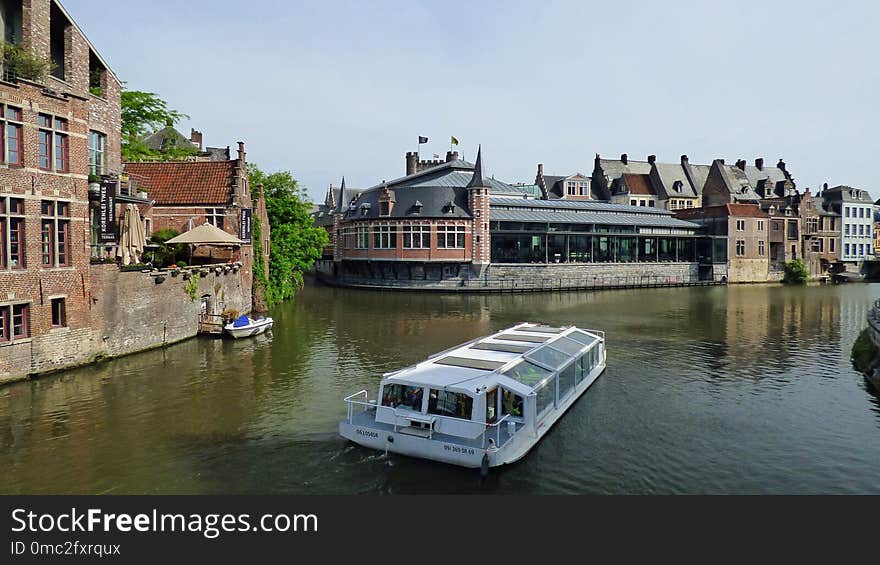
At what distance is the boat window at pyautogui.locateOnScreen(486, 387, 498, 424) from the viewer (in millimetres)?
14727

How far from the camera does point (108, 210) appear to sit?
86.4 feet

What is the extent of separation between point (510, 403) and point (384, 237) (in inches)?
1971

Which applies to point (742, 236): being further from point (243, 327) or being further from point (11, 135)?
point (11, 135)

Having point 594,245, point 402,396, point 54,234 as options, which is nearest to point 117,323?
point 54,234

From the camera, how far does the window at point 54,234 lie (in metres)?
21.7

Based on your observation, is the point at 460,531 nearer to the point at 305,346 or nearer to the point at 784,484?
the point at 784,484

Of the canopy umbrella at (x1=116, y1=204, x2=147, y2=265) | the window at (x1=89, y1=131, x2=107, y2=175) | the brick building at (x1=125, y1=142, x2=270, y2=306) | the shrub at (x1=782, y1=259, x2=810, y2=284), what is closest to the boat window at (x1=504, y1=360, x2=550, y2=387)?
the canopy umbrella at (x1=116, y1=204, x2=147, y2=265)

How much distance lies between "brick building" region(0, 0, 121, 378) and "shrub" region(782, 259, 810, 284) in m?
80.9

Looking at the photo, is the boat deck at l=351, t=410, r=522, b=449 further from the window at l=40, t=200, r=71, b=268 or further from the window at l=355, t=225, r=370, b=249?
the window at l=355, t=225, r=370, b=249

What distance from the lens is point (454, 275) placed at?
63.0 meters

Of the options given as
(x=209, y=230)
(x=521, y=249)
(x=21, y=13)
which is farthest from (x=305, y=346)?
(x=521, y=249)

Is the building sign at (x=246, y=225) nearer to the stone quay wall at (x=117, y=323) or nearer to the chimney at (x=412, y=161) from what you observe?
the stone quay wall at (x=117, y=323)


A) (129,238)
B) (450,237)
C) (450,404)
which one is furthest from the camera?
(450,237)

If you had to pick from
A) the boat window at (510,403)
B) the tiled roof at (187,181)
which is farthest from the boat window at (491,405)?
the tiled roof at (187,181)
